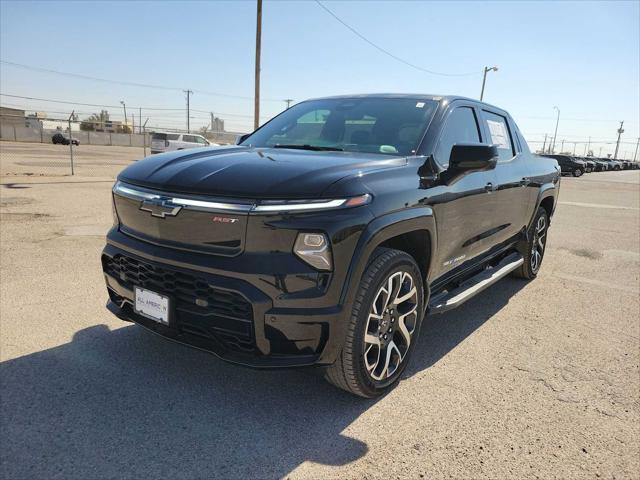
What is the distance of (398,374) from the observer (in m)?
2.93

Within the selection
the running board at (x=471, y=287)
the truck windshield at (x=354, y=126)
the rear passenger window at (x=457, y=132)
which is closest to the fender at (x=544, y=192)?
the running board at (x=471, y=287)

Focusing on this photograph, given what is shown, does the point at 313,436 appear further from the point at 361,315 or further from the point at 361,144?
the point at 361,144

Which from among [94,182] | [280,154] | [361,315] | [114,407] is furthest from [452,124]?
[94,182]

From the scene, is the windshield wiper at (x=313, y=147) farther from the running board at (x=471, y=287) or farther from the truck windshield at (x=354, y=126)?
the running board at (x=471, y=287)

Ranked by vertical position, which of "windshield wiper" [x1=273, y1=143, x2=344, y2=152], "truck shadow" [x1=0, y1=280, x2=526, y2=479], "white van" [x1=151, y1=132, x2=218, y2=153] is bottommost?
"truck shadow" [x1=0, y1=280, x2=526, y2=479]

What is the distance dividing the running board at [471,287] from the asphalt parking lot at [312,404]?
15.8 inches

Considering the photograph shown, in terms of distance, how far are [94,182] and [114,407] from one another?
12284 millimetres

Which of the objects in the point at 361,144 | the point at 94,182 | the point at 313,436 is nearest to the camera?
the point at 313,436

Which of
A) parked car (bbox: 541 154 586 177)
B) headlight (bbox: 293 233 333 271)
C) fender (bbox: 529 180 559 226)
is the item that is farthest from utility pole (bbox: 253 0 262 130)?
parked car (bbox: 541 154 586 177)

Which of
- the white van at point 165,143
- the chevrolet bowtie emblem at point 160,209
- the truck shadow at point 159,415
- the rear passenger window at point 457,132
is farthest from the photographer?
the white van at point 165,143

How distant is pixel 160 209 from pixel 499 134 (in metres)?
3.38

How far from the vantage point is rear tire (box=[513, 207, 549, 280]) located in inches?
209

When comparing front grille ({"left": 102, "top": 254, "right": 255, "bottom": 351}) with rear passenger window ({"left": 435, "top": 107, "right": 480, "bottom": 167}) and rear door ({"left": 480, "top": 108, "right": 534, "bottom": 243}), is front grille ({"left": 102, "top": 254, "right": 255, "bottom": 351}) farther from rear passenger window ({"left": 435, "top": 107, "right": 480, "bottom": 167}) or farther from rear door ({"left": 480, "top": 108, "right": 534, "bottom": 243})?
rear door ({"left": 480, "top": 108, "right": 534, "bottom": 243})

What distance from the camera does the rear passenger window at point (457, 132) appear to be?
3.29m
